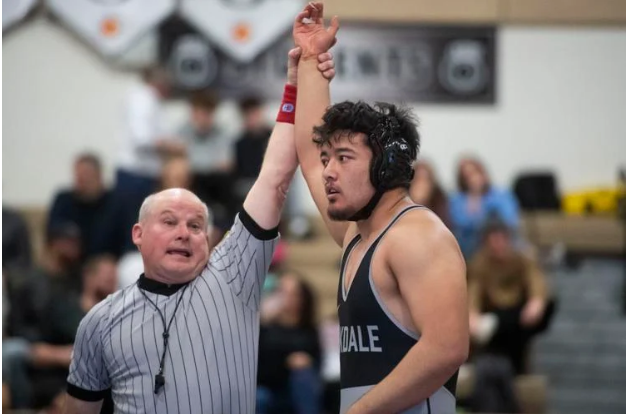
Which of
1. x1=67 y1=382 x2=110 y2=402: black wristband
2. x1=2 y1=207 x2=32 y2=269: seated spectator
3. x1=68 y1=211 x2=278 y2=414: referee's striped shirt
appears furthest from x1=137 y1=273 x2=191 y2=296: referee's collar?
x1=2 y1=207 x2=32 y2=269: seated spectator

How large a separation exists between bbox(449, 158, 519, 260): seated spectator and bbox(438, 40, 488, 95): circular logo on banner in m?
2.17

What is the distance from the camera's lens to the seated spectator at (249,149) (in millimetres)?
8805

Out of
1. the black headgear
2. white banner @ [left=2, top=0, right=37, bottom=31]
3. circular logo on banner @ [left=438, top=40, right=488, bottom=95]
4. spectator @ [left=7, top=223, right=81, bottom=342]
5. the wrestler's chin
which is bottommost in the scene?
spectator @ [left=7, top=223, right=81, bottom=342]

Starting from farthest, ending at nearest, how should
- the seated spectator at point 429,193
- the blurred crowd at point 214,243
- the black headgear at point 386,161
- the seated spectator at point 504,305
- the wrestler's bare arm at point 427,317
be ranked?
the seated spectator at point 429,193, the seated spectator at point 504,305, the blurred crowd at point 214,243, the black headgear at point 386,161, the wrestler's bare arm at point 427,317

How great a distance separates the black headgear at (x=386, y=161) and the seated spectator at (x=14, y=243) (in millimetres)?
5242

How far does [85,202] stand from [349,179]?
5.83 m

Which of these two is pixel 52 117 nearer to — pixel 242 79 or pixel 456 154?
pixel 242 79

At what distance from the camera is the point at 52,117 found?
36.9 ft

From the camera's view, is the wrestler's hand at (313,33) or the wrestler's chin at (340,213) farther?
the wrestler's hand at (313,33)

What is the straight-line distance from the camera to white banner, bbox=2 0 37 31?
36.0 feet

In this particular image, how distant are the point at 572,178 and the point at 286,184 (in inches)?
316

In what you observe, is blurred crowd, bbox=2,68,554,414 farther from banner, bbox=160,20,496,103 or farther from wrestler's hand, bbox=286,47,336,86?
wrestler's hand, bbox=286,47,336,86

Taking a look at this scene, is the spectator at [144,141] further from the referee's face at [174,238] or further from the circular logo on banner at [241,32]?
the referee's face at [174,238]

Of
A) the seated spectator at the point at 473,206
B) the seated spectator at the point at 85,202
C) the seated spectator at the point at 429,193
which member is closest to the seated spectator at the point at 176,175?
the seated spectator at the point at 85,202
